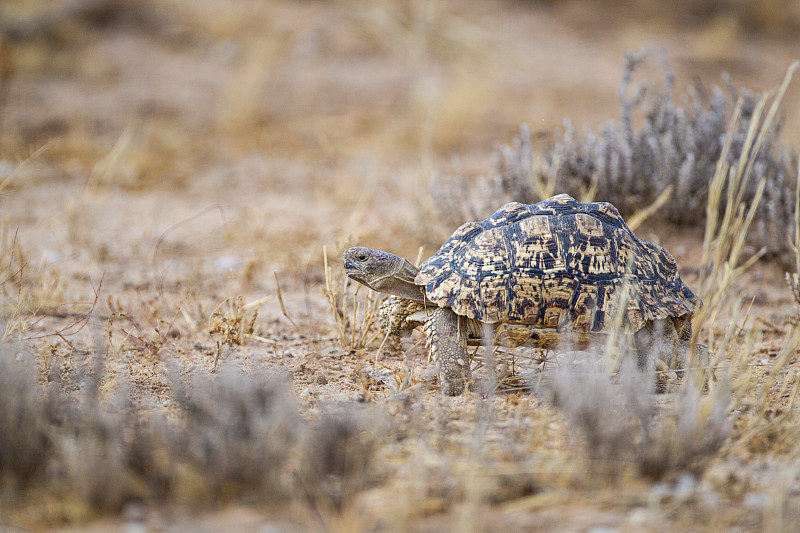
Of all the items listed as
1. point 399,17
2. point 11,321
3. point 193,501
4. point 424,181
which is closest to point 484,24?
point 399,17

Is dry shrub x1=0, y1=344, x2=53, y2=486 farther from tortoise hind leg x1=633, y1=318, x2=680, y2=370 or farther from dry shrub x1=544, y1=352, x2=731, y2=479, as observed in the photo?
tortoise hind leg x1=633, y1=318, x2=680, y2=370

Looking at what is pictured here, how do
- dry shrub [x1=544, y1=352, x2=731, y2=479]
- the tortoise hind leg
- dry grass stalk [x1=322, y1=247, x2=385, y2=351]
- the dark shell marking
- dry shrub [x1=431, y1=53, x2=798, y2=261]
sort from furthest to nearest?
1. dry shrub [x1=431, y1=53, x2=798, y2=261]
2. dry grass stalk [x1=322, y1=247, x2=385, y2=351]
3. the tortoise hind leg
4. the dark shell marking
5. dry shrub [x1=544, y1=352, x2=731, y2=479]

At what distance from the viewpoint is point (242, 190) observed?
6.38 metres

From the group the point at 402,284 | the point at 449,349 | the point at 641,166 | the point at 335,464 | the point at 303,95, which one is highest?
the point at 303,95

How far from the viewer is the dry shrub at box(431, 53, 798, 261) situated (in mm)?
4660

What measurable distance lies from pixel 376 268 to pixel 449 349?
459 millimetres

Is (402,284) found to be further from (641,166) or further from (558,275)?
(641,166)

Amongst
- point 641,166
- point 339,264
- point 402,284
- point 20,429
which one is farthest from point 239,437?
point 641,166

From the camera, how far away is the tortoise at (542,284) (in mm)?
2643

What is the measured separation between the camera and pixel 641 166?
4.82 metres

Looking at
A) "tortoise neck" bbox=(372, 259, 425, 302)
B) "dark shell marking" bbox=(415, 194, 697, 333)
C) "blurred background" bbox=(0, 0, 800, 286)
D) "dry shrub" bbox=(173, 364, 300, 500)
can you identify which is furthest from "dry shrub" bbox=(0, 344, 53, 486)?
"blurred background" bbox=(0, 0, 800, 286)

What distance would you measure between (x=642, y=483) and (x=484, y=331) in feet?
3.06

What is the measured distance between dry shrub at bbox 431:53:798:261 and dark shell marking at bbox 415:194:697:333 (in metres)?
1.83

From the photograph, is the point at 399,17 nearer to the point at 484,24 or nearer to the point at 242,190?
the point at 484,24
